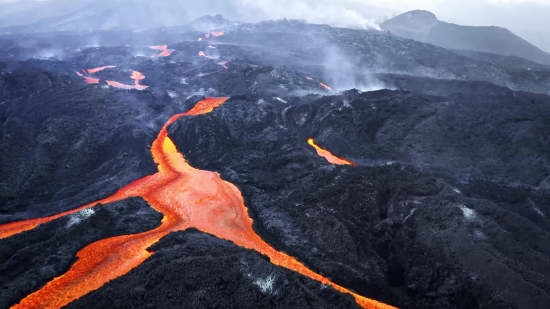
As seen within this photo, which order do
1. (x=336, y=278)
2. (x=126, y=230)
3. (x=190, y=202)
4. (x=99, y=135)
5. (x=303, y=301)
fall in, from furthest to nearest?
1. (x=99, y=135)
2. (x=190, y=202)
3. (x=126, y=230)
4. (x=336, y=278)
5. (x=303, y=301)

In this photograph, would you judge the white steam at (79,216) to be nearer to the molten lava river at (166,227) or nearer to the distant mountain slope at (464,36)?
the molten lava river at (166,227)

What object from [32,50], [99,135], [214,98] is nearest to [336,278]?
[99,135]

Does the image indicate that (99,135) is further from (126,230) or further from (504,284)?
(504,284)

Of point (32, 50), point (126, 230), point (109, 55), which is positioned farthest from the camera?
point (32, 50)

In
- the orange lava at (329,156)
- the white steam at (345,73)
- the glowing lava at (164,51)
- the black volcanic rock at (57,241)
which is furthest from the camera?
the glowing lava at (164,51)

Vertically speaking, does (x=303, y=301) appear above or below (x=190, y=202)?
above

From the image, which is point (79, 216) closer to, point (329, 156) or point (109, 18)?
point (329, 156)

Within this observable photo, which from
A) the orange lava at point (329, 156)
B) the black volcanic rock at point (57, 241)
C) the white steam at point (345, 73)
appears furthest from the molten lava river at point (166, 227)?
the white steam at point (345, 73)
